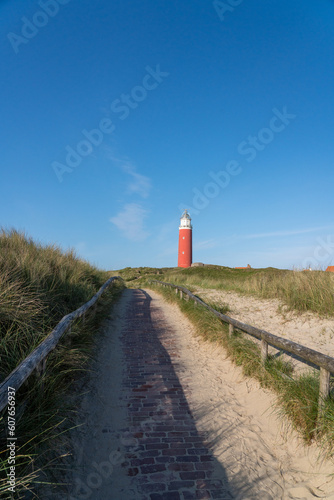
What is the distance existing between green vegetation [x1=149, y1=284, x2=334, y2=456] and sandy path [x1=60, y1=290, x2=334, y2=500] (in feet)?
0.53

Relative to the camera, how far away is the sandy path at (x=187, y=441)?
9.64 ft

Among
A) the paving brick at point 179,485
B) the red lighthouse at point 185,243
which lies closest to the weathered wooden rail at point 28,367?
the paving brick at point 179,485

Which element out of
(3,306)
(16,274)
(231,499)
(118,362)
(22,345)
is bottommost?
(231,499)

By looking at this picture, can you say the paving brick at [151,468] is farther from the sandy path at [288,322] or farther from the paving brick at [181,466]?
the sandy path at [288,322]

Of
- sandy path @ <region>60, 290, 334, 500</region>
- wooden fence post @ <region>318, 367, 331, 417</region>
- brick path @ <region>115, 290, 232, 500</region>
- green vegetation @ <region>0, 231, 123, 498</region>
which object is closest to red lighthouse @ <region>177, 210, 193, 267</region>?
green vegetation @ <region>0, 231, 123, 498</region>

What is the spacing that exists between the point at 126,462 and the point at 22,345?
2.06 metres

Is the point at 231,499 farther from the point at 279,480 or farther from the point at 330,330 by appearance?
the point at 330,330

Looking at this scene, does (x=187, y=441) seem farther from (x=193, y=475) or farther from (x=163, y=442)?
(x=193, y=475)

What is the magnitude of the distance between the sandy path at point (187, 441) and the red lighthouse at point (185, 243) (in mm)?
42108

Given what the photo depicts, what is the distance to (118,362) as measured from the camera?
20.1 feet

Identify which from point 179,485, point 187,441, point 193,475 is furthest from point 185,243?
point 179,485

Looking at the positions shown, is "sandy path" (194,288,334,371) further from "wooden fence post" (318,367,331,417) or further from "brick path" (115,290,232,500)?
"brick path" (115,290,232,500)

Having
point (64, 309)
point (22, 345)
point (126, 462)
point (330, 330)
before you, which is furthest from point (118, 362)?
point (330, 330)

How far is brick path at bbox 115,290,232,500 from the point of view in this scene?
294 centimetres
